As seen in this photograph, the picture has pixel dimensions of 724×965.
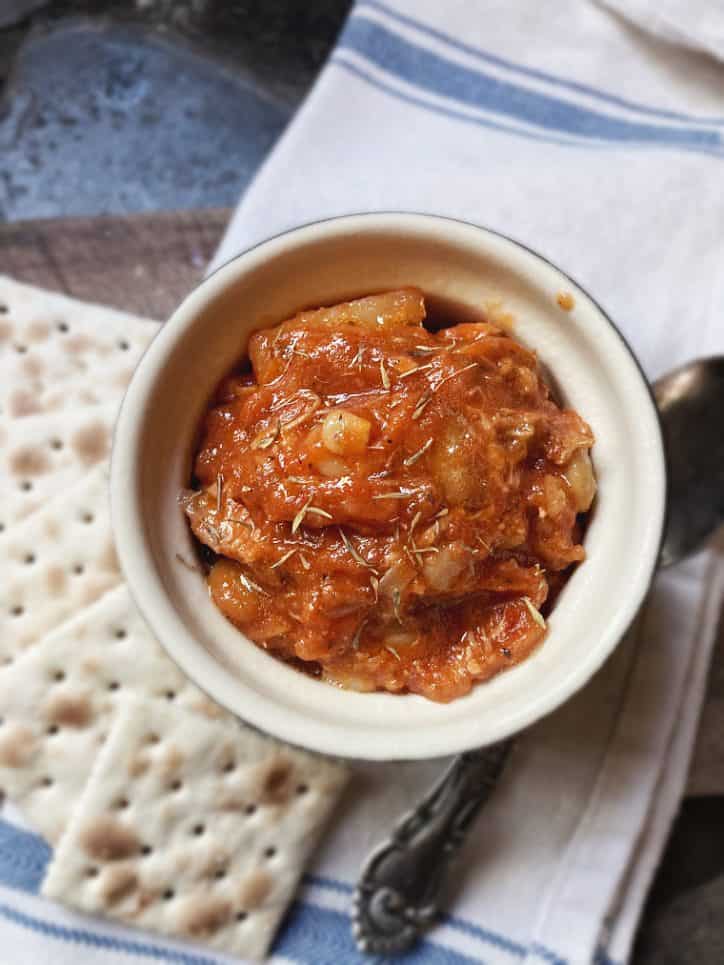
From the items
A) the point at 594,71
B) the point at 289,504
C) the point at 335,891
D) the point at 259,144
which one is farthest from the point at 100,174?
the point at 335,891

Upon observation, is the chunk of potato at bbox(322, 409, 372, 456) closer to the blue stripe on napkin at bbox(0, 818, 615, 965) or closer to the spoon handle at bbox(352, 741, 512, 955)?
the spoon handle at bbox(352, 741, 512, 955)

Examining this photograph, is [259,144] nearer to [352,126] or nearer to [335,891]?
[352,126]

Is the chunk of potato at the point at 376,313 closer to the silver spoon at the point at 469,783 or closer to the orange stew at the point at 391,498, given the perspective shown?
the orange stew at the point at 391,498

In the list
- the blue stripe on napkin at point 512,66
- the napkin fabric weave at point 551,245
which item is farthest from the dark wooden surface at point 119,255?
the blue stripe on napkin at point 512,66

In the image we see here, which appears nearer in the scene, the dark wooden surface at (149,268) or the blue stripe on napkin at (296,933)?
the blue stripe on napkin at (296,933)

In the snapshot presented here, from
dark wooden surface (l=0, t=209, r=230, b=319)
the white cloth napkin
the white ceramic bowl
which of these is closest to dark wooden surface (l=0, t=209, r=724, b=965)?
dark wooden surface (l=0, t=209, r=230, b=319)

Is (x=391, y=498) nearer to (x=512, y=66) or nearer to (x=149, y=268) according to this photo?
(x=149, y=268)

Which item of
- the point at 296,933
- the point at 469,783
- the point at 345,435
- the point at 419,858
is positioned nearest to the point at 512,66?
the point at 345,435
